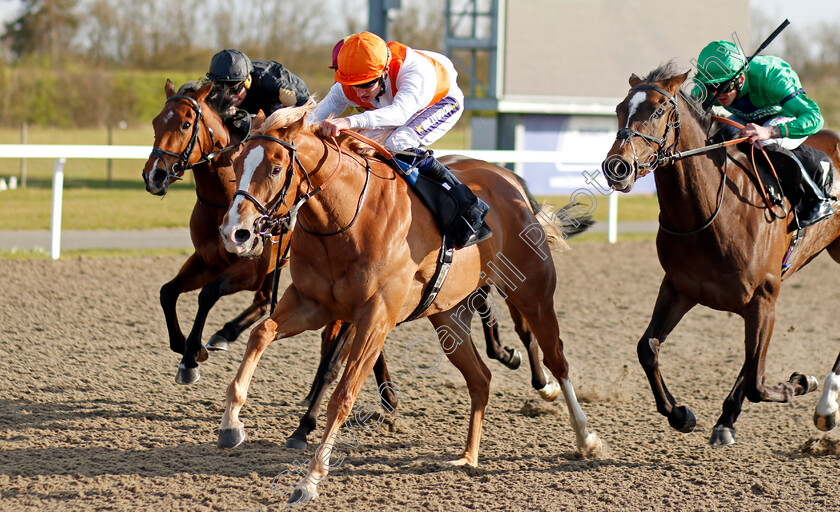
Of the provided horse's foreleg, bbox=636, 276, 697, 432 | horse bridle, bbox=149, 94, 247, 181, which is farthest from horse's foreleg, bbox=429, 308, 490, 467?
horse bridle, bbox=149, 94, 247, 181

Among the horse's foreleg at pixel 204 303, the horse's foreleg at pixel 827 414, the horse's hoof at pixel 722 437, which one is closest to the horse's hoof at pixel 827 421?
the horse's foreleg at pixel 827 414

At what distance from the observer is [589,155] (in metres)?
10.7

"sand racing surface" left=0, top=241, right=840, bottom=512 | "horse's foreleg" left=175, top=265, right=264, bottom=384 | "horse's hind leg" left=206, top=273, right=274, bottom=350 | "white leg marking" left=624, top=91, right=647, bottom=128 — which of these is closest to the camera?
"sand racing surface" left=0, top=241, right=840, bottom=512

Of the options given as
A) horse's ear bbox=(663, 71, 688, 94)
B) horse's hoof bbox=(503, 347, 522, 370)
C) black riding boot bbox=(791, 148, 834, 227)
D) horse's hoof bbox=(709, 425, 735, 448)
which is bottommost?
horse's hoof bbox=(503, 347, 522, 370)

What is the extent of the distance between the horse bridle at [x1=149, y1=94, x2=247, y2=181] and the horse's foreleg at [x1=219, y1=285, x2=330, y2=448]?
1.31 m

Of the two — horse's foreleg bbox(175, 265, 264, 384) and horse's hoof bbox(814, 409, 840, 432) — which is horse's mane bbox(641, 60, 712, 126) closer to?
horse's hoof bbox(814, 409, 840, 432)

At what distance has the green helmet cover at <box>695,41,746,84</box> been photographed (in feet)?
14.1

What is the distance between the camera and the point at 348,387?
3424 millimetres

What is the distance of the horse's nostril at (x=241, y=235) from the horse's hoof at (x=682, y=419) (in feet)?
7.84

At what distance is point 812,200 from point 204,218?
326 centimetres

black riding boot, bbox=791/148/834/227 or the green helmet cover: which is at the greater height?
the green helmet cover

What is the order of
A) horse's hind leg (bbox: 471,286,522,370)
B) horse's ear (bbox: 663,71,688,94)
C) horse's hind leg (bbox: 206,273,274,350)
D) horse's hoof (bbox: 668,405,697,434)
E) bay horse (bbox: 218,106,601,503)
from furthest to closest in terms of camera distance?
horse's hind leg (bbox: 471,286,522,370) → horse's hind leg (bbox: 206,273,274,350) → horse's hoof (bbox: 668,405,697,434) → horse's ear (bbox: 663,71,688,94) → bay horse (bbox: 218,106,601,503)

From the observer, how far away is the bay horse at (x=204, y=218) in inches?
177

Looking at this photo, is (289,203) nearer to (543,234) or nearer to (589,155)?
(543,234)
